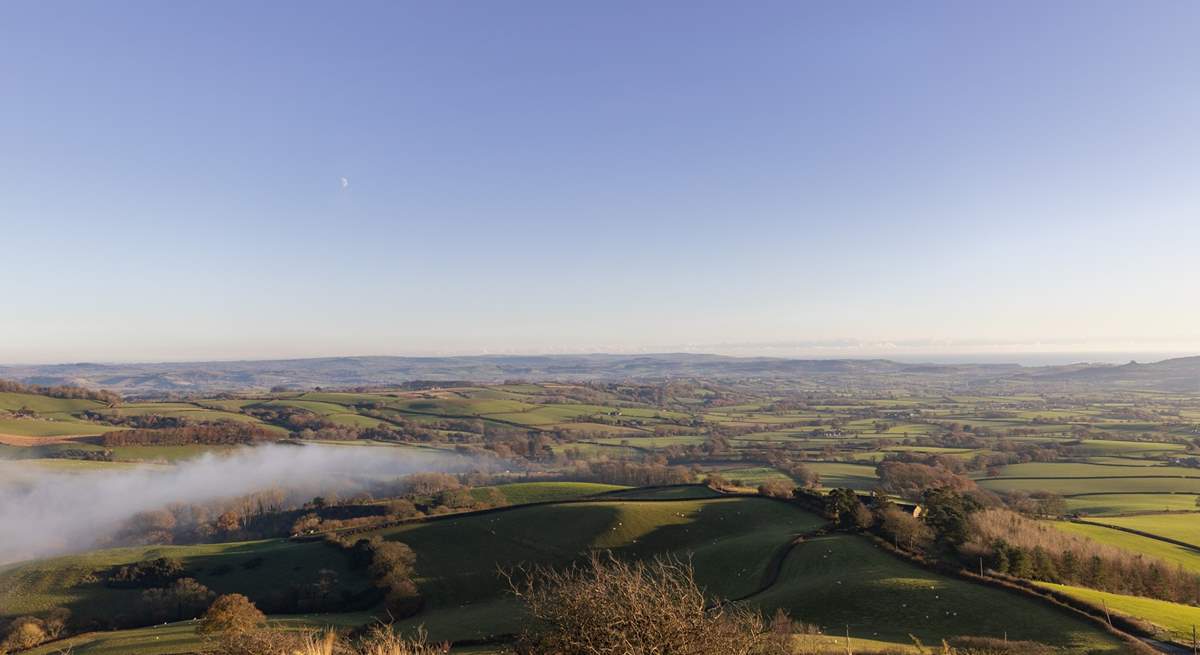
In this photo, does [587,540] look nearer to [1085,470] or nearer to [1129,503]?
[1129,503]

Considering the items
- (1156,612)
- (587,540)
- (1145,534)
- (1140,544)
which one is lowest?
(587,540)

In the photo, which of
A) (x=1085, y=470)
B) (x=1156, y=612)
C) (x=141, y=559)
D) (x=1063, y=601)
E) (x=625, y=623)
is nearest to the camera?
(x=625, y=623)

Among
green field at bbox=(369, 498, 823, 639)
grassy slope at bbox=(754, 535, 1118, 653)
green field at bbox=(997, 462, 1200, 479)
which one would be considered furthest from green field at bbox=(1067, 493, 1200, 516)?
grassy slope at bbox=(754, 535, 1118, 653)

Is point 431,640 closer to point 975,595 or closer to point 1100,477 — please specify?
point 975,595

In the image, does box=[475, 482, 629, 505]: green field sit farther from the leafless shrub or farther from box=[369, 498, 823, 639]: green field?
the leafless shrub

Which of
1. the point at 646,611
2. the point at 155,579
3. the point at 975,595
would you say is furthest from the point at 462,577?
the point at 646,611

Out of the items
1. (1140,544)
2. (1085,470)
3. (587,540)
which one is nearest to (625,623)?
(587,540)

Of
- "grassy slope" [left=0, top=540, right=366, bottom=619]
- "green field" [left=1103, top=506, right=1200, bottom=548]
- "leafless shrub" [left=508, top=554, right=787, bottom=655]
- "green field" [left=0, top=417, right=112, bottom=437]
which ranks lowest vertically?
"grassy slope" [left=0, top=540, right=366, bottom=619]
